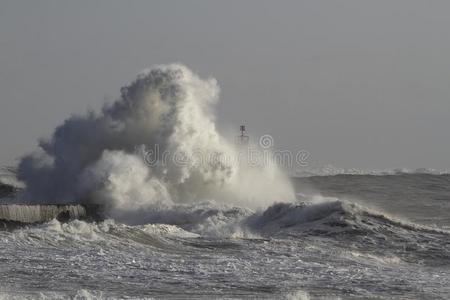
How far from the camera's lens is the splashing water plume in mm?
26609

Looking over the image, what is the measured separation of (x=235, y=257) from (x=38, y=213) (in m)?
6.47

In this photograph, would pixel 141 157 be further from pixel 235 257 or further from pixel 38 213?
pixel 235 257

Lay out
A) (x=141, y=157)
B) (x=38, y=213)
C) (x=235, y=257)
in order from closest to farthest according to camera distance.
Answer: (x=235, y=257) < (x=38, y=213) < (x=141, y=157)

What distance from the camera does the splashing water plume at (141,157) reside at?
87.3ft

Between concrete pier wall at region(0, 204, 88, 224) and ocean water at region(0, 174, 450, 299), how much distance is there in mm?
1716

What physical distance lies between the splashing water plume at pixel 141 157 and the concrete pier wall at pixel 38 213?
3925 mm

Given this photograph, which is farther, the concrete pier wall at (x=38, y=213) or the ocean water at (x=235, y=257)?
the concrete pier wall at (x=38, y=213)

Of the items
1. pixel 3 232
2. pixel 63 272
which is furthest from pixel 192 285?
pixel 3 232

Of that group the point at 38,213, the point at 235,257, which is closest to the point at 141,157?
the point at 38,213

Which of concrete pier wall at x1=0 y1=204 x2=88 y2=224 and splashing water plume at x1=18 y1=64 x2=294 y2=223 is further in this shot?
splashing water plume at x1=18 y1=64 x2=294 y2=223

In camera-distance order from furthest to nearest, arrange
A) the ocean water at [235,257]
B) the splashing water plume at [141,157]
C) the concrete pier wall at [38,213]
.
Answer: the splashing water plume at [141,157]
the concrete pier wall at [38,213]
the ocean water at [235,257]

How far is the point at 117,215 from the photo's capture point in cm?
2425

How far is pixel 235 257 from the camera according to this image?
16.1 m

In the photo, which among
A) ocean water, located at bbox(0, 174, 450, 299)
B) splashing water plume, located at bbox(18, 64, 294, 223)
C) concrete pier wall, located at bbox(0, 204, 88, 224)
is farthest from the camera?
splashing water plume, located at bbox(18, 64, 294, 223)
